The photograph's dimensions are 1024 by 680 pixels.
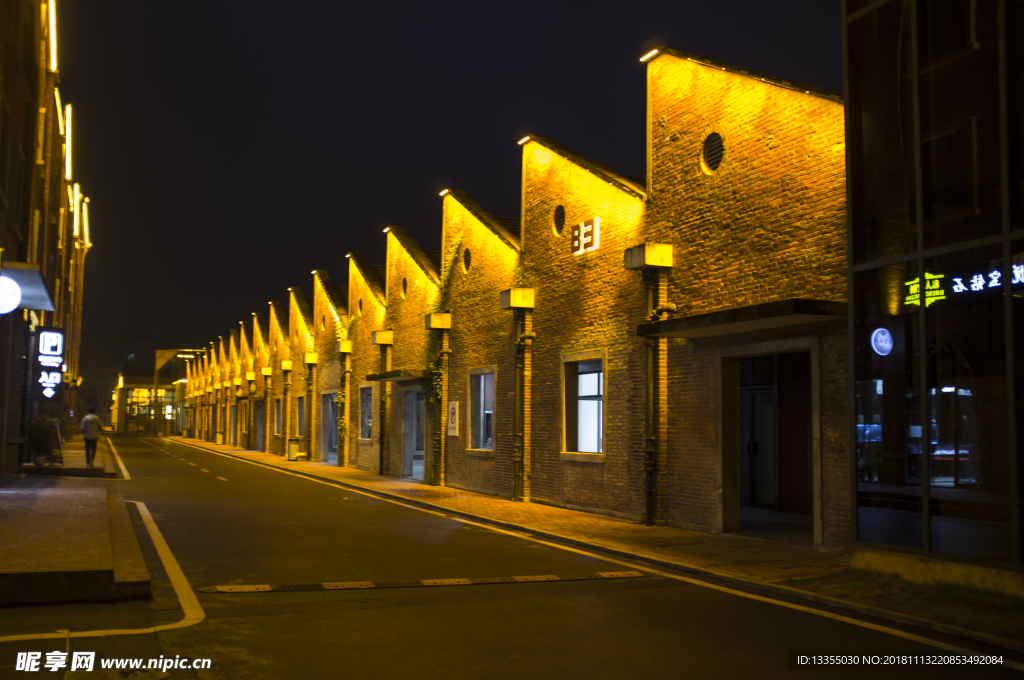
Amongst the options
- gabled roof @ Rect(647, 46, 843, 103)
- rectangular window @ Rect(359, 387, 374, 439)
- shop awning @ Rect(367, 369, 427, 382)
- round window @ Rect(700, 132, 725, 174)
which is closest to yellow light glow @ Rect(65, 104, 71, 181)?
rectangular window @ Rect(359, 387, 374, 439)

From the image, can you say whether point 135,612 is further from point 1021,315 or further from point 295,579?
point 1021,315

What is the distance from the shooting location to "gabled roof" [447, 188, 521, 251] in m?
20.9

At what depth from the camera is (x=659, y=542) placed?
490 inches

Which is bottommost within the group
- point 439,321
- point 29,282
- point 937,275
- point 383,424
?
point 383,424

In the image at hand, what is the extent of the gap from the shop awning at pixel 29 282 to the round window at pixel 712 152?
11.3m

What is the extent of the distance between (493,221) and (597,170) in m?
5.21

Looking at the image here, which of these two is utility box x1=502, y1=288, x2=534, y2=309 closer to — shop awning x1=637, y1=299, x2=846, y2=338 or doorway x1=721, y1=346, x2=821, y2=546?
doorway x1=721, y1=346, x2=821, y2=546

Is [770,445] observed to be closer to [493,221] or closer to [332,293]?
[493,221]

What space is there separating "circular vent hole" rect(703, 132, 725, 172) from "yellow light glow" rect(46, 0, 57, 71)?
23.0 meters

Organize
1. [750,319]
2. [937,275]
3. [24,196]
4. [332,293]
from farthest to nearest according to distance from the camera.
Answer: [332,293]
[24,196]
[750,319]
[937,275]

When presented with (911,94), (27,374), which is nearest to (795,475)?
(911,94)

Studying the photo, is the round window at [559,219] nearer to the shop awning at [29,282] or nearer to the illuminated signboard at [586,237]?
the illuminated signboard at [586,237]

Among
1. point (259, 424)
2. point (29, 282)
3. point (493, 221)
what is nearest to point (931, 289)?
point (493, 221)

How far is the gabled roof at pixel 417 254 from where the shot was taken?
2625cm
